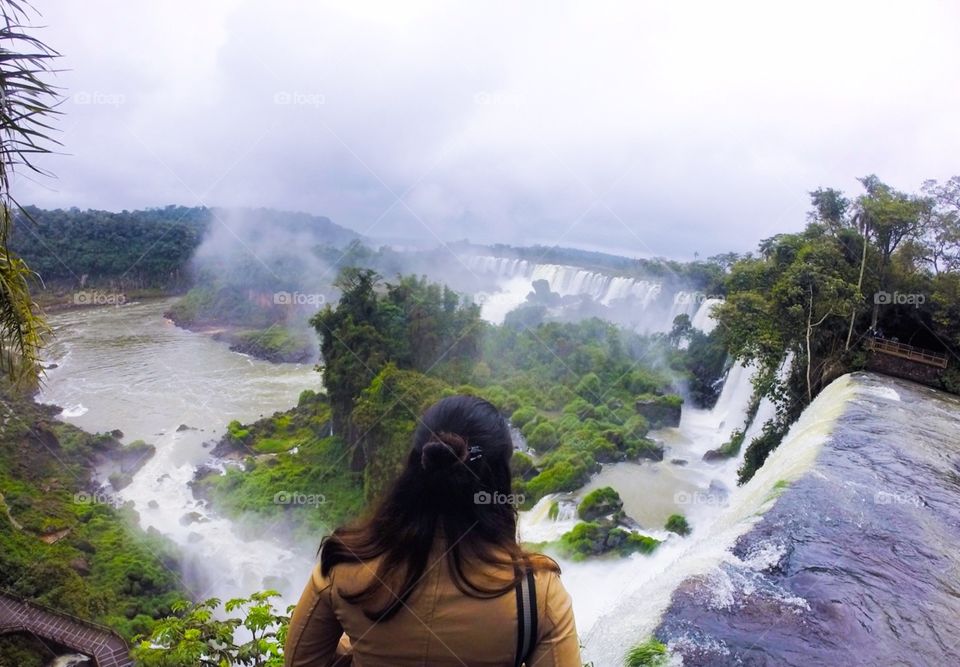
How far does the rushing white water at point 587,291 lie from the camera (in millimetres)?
30625

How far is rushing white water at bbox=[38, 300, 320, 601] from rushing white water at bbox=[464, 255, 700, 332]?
17.6 m

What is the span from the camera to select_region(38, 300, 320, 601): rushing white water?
1516 centimetres

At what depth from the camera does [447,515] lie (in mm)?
1246

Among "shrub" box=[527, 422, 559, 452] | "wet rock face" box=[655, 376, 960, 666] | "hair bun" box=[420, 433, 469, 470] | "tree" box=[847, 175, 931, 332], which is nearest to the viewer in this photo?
"hair bun" box=[420, 433, 469, 470]

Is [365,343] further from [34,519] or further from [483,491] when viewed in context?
[483,491]

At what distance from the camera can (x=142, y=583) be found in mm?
13484

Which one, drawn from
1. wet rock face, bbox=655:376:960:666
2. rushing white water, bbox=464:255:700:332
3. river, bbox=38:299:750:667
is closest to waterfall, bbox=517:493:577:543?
river, bbox=38:299:750:667

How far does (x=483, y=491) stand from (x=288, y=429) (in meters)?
24.1

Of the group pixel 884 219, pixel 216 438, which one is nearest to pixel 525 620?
pixel 884 219

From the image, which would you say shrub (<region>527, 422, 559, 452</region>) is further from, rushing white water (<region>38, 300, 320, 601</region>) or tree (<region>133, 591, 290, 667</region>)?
tree (<region>133, 591, 290, 667</region>)

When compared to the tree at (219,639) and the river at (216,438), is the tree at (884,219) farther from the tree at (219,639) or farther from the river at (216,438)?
the tree at (219,639)

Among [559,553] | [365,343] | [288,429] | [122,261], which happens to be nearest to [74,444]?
[288,429]

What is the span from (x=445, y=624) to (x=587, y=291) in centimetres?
3762

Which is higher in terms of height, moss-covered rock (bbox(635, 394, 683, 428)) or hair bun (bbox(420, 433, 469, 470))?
hair bun (bbox(420, 433, 469, 470))
